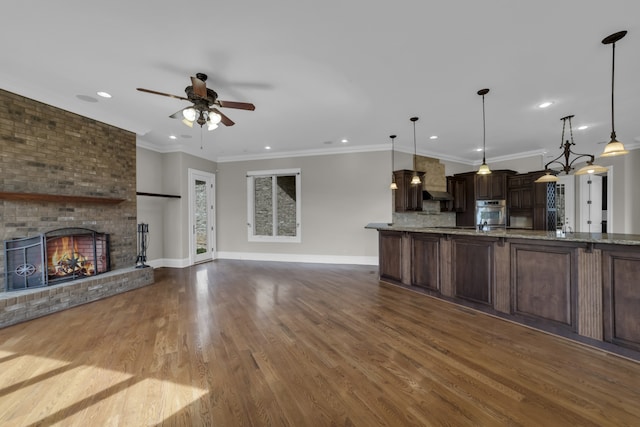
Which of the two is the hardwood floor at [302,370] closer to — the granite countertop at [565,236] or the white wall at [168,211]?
the granite countertop at [565,236]

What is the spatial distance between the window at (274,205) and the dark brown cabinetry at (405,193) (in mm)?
2408

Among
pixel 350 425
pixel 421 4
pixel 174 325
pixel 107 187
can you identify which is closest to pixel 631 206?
pixel 421 4

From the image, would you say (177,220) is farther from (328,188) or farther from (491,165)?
(491,165)

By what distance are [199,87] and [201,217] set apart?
15.1ft

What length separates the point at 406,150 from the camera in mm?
6375

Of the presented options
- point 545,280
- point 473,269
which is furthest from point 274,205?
point 545,280

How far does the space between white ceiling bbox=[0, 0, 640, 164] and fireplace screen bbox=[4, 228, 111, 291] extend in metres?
1.87

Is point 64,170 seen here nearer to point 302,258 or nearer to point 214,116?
point 214,116

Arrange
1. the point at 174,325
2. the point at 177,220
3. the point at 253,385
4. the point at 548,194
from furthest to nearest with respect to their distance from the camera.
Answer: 1. the point at 548,194
2. the point at 177,220
3. the point at 174,325
4. the point at 253,385

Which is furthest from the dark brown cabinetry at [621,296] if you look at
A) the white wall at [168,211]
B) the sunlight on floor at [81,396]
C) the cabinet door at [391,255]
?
the white wall at [168,211]

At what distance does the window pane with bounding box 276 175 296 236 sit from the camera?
266 inches

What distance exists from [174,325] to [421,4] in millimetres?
3822

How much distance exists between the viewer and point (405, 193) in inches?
240

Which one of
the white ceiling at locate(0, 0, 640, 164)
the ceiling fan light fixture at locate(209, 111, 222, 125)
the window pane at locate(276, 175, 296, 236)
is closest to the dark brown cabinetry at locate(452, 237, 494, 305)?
the white ceiling at locate(0, 0, 640, 164)
